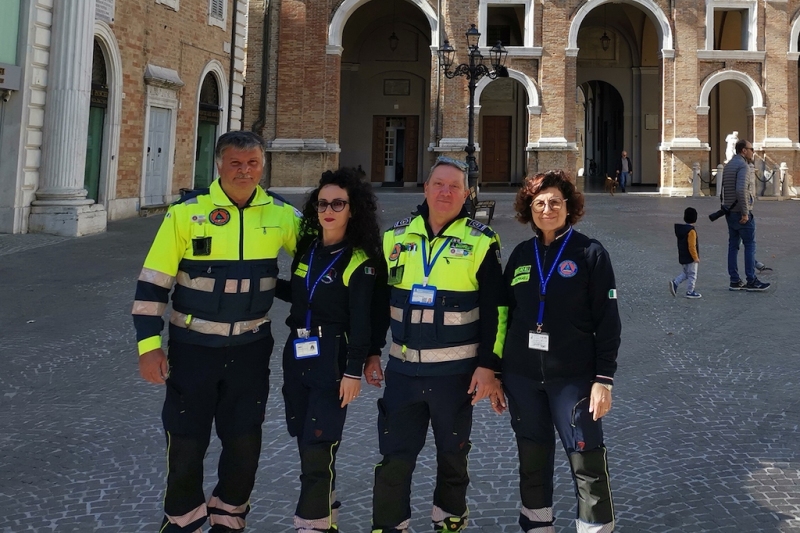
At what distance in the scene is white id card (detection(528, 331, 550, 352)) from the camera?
3.20 meters

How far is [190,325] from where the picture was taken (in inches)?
128

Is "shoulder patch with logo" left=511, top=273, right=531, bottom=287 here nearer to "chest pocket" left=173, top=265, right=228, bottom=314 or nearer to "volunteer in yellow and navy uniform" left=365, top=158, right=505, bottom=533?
"volunteer in yellow and navy uniform" left=365, top=158, right=505, bottom=533

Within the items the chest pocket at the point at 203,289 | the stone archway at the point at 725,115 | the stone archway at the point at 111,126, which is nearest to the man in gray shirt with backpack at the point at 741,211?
the chest pocket at the point at 203,289


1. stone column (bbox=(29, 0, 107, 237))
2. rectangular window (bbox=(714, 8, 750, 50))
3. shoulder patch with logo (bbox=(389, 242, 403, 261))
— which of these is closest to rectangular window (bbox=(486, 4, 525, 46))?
rectangular window (bbox=(714, 8, 750, 50))

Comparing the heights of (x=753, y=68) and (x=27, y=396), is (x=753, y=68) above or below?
above

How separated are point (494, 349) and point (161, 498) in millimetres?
1829

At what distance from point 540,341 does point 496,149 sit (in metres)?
32.4

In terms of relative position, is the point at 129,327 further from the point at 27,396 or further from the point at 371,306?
the point at 371,306

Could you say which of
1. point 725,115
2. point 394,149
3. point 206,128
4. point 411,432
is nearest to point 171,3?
point 206,128

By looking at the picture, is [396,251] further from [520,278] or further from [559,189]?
[559,189]

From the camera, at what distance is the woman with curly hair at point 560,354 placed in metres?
3.16

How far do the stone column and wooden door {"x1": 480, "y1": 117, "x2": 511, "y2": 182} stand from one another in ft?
74.3

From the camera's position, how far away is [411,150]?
3453 centimetres

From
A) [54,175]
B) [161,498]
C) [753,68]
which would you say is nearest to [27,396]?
[161,498]
